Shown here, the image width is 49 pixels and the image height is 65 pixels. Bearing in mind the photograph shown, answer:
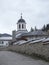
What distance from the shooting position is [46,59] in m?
20.6

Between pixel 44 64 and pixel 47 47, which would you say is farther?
pixel 47 47

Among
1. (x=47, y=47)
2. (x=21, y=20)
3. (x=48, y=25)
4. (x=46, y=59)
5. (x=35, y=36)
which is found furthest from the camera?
(x=21, y=20)

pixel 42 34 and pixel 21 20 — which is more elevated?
pixel 21 20

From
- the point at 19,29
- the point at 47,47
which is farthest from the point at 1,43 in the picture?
the point at 47,47

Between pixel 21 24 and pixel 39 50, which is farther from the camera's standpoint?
pixel 21 24

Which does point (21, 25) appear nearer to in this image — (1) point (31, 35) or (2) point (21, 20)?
(2) point (21, 20)

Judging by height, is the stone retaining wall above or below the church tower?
below

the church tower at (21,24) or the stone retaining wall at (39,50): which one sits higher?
the church tower at (21,24)

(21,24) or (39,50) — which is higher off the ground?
(21,24)

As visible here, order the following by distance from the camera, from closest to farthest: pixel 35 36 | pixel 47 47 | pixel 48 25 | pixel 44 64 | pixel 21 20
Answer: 1. pixel 44 64
2. pixel 47 47
3. pixel 35 36
4. pixel 48 25
5. pixel 21 20

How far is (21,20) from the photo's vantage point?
99.7m

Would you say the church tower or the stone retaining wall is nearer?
the stone retaining wall

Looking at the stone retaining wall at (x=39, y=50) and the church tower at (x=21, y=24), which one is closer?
the stone retaining wall at (x=39, y=50)

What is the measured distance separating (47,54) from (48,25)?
72.5 meters
